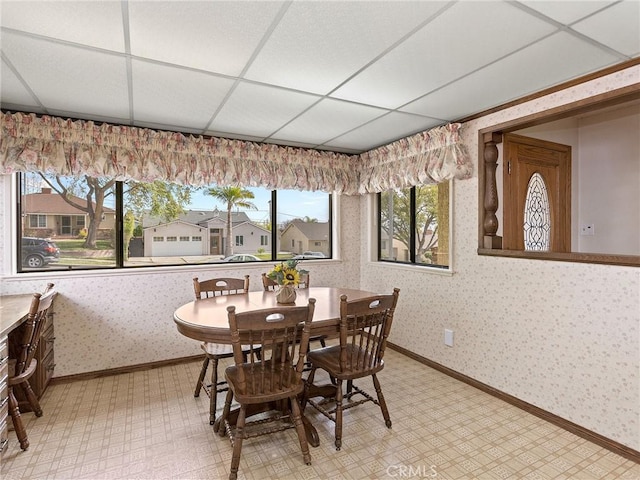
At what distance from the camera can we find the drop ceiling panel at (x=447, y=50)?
163 centimetres

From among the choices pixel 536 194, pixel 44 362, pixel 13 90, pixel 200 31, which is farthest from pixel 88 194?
pixel 536 194

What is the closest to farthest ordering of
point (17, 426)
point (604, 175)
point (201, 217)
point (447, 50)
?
point (447, 50), point (17, 426), point (604, 175), point (201, 217)

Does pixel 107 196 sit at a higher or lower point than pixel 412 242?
higher

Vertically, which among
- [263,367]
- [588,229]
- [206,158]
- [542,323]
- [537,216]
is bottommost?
[263,367]

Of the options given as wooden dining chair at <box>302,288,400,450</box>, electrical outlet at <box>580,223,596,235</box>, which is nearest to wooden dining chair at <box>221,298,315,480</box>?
wooden dining chair at <box>302,288,400,450</box>

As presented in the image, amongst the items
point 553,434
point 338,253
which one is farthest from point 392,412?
point 338,253

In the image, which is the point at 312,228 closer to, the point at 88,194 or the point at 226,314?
the point at 226,314

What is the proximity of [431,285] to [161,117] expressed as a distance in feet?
9.78

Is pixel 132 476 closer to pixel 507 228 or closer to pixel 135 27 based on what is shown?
pixel 135 27

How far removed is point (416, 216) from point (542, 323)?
1.76 meters

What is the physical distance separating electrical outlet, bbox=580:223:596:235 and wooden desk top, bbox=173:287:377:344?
2430 millimetres

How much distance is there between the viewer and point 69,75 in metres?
2.21

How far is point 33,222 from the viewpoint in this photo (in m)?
3.07

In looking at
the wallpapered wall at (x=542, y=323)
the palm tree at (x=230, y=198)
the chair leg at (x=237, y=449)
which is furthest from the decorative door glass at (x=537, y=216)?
the palm tree at (x=230, y=198)
